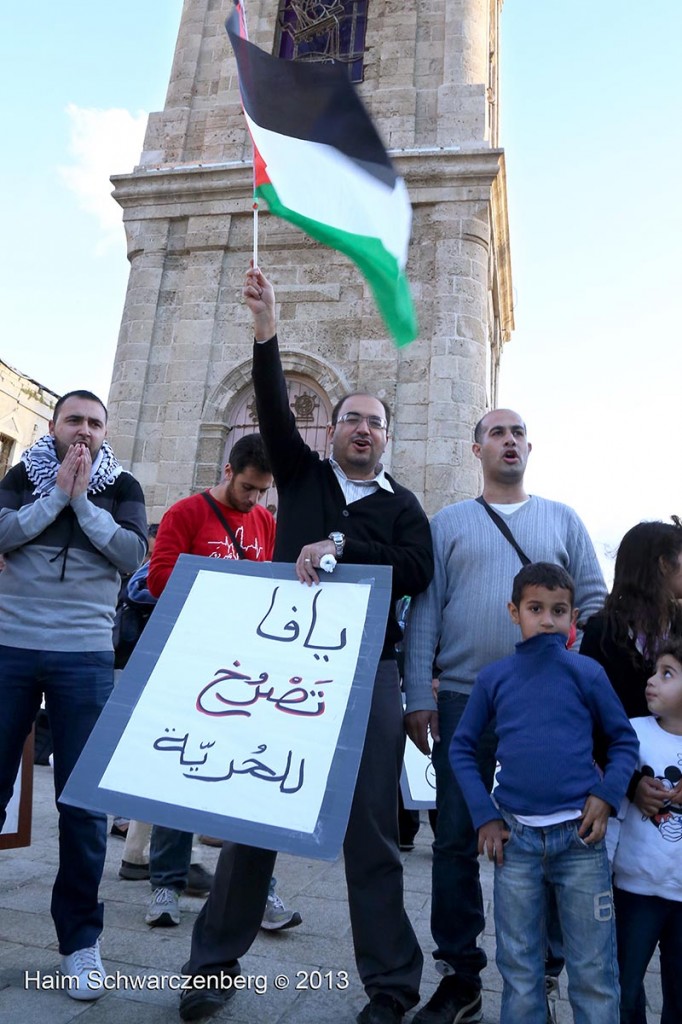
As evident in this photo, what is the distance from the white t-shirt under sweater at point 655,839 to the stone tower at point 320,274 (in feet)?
21.8

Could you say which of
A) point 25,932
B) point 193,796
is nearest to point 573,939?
point 193,796

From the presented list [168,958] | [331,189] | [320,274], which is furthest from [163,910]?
[320,274]

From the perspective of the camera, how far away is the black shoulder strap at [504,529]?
9.37 ft

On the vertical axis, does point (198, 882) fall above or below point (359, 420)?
below

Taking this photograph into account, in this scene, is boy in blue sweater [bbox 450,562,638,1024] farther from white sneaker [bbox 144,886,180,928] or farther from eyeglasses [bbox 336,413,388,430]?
white sneaker [bbox 144,886,180,928]

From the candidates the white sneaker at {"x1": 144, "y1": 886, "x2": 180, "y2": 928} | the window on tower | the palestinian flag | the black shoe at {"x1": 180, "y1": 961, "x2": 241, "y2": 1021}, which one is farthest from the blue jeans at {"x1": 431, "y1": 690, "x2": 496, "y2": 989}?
the window on tower

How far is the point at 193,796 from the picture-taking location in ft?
7.08

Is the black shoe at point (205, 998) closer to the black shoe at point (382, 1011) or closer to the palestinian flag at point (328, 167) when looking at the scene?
the black shoe at point (382, 1011)

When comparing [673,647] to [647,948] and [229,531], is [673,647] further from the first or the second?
[229,531]

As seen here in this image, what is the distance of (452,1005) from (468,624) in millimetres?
1207

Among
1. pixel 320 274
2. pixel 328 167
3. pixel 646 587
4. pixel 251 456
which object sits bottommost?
pixel 646 587

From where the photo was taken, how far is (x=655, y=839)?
2.24m

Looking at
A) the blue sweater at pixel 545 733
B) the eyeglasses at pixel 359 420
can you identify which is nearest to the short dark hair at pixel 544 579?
the blue sweater at pixel 545 733

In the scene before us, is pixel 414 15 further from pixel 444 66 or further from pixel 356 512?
pixel 356 512
